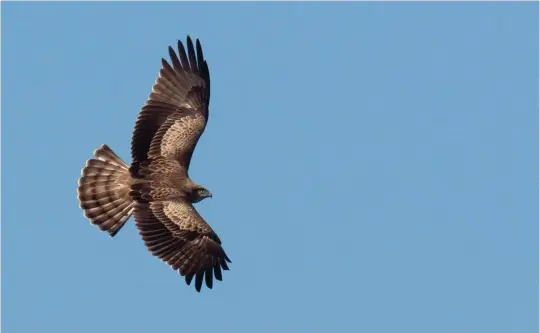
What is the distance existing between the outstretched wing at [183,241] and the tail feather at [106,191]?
84 centimetres

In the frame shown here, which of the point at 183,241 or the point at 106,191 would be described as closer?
the point at 183,241

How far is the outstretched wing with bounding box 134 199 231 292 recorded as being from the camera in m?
20.8

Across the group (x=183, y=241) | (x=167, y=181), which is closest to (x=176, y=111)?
(x=167, y=181)

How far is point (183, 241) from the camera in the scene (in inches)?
824

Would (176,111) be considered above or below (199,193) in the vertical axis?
above

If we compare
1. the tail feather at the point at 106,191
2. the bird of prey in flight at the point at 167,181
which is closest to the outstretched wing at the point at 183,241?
the bird of prey in flight at the point at 167,181

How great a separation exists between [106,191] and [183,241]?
1.91m

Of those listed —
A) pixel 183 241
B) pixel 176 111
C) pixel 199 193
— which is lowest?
pixel 183 241

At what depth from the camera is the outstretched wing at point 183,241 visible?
817 inches

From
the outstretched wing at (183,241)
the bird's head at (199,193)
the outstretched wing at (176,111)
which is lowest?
the outstretched wing at (183,241)

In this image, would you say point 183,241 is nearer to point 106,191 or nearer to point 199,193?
point 199,193

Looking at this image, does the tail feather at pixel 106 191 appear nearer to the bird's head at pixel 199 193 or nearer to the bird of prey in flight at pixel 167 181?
the bird of prey in flight at pixel 167 181

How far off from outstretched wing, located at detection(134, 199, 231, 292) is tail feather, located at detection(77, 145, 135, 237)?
0.84 m

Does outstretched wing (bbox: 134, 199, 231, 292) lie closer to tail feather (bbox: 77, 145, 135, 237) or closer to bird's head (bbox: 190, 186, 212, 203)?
bird's head (bbox: 190, 186, 212, 203)
